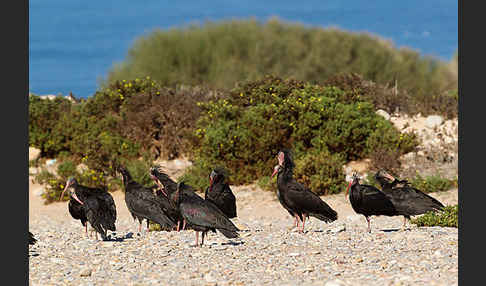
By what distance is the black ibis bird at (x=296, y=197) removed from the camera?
1155 centimetres

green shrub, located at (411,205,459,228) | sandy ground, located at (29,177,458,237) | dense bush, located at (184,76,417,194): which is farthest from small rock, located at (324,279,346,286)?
dense bush, located at (184,76,417,194)

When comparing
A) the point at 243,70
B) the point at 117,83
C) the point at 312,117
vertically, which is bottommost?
the point at 312,117

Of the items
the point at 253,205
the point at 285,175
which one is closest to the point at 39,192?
the point at 253,205

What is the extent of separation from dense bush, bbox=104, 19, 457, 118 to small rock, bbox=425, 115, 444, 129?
11.2 metres

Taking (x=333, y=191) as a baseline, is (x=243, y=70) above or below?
above

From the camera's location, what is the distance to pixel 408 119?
21.4 meters

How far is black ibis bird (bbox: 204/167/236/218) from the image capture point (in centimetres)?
1203

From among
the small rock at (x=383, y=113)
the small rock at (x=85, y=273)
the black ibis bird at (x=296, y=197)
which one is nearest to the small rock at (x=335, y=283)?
the small rock at (x=85, y=273)

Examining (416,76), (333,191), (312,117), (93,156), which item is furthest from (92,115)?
(416,76)

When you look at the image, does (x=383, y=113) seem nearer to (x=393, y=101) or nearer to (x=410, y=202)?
(x=393, y=101)

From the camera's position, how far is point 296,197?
37.8ft

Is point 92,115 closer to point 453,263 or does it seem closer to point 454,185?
point 454,185

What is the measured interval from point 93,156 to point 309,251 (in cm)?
1111

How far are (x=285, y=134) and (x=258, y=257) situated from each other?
9.49m
